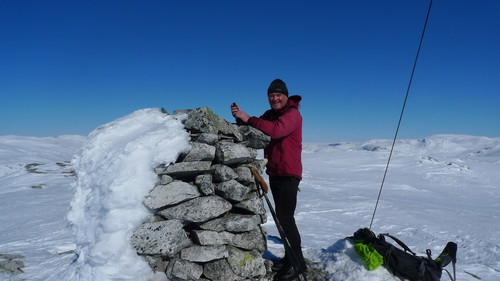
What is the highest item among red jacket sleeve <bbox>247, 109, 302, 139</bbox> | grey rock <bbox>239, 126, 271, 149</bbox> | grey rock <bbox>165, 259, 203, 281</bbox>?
red jacket sleeve <bbox>247, 109, 302, 139</bbox>

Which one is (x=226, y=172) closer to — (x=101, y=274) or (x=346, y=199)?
(x=101, y=274)

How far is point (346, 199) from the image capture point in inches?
626

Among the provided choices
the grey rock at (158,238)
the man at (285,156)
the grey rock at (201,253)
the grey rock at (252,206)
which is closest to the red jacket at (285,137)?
the man at (285,156)

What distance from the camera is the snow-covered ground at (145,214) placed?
3623mm

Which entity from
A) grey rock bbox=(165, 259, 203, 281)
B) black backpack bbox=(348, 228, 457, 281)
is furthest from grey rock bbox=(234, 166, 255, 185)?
black backpack bbox=(348, 228, 457, 281)

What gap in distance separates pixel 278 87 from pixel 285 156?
3.49 ft

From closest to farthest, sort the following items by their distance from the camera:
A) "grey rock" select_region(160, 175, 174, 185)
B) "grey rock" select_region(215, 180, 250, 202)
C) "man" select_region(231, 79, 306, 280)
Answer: "grey rock" select_region(160, 175, 174, 185)
"grey rock" select_region(215, 180, 250, 202)
"man" select_region(231, 79, 306, 280)

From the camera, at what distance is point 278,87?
426 centimetres

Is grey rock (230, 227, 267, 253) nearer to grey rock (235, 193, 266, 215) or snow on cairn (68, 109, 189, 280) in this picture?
grey rock (235, 193, 266, 215)

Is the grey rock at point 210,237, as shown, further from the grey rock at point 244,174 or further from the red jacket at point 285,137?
the red jacket at point 285,137

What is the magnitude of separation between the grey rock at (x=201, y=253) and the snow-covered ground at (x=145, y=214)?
0.56m

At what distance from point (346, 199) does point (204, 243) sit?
13684 millimetres

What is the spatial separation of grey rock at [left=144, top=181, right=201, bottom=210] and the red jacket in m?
1.31

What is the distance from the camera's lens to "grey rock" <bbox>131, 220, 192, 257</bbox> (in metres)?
3.60
